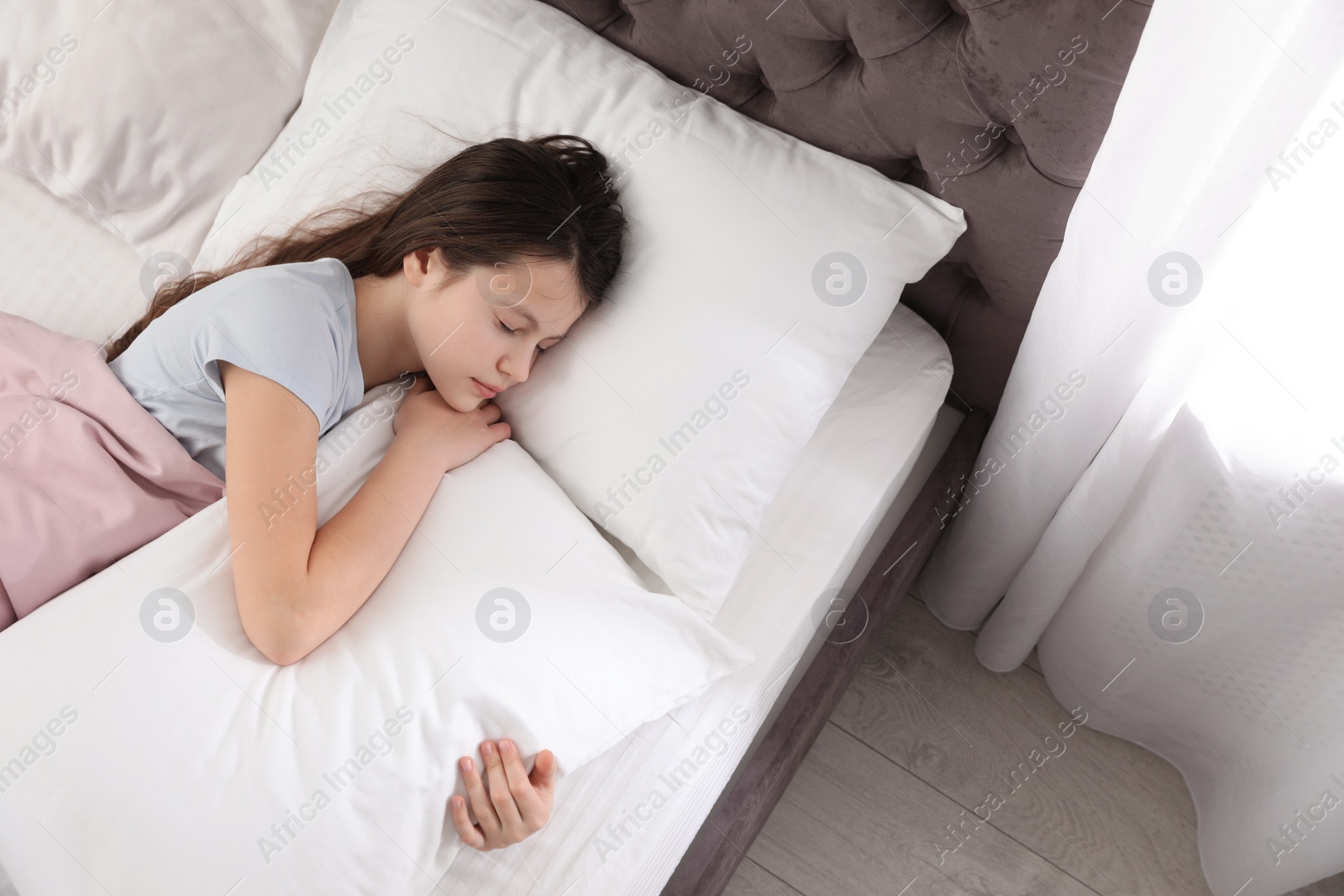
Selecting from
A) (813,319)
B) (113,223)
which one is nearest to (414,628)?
(813,319)

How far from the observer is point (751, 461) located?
0.98 meters

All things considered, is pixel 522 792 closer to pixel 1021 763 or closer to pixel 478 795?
pixel 478 795

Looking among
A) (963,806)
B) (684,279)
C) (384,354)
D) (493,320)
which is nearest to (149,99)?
(384,354)

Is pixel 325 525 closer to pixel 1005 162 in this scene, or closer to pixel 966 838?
pixel 1005 162

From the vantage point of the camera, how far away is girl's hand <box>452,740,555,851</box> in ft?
2.65

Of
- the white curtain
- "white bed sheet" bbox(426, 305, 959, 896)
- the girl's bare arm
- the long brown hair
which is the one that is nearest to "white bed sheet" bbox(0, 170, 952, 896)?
"white bed sheet" bbox(426, 305, 959, 896)

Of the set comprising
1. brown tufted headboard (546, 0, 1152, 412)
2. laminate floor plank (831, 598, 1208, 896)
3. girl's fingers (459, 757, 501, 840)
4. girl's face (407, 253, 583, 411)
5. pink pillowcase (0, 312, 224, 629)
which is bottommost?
laminate floor plank (831, 598, 1208, 896)

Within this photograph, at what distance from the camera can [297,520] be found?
830mm

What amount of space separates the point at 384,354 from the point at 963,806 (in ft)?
3.56

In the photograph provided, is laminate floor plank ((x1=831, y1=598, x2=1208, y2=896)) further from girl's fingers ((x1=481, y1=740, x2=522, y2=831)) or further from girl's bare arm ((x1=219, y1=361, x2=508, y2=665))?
girl's bare arm ((x1=219, y1=361, x2=508, y2=665))

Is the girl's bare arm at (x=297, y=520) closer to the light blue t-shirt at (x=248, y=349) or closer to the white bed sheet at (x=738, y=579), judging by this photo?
the light blue t-shirt at (x=248, y=349)

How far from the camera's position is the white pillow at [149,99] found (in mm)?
1197

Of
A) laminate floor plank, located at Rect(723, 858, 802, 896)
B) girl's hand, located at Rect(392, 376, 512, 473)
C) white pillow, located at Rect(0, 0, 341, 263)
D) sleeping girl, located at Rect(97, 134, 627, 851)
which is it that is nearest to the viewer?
sleeping girl, located at Rect(97, 134, 627, 851)

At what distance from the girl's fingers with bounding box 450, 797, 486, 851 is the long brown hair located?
53 centimetres
